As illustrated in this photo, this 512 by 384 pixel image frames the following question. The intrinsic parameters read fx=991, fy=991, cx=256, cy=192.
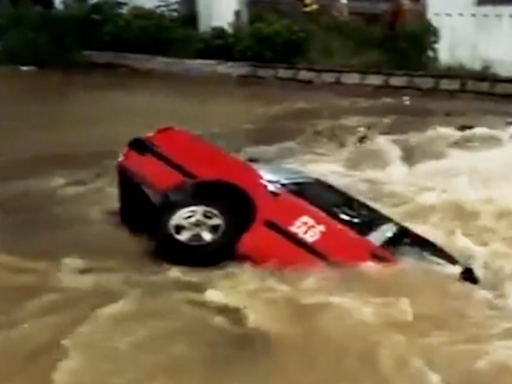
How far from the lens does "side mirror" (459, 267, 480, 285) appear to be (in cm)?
585

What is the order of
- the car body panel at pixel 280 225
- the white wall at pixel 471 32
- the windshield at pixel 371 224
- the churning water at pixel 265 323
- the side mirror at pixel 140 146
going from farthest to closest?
the white wall at pixel 471 32
the side mirror at pixel 140 146
the windshield at pixel 371 224
the car body panel at pixel 280 225
the churning water at pixel 265 323

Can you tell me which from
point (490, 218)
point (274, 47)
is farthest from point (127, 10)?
point (490, 218)

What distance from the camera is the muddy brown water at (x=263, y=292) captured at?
4.80 meters

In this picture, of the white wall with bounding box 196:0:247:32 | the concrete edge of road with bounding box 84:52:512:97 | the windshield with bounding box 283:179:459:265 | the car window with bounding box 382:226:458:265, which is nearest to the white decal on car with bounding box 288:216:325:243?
the windshield with bounding box 283:179:459:265

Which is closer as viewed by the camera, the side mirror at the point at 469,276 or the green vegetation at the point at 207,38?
the side mirror at the point at 469,276

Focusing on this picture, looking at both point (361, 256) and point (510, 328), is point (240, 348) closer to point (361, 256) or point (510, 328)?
point (361, 256)

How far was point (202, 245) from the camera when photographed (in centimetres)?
589

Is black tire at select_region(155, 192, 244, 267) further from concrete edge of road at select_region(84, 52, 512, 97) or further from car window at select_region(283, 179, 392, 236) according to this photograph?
concrete edge of road at select_region(84, 52, 512, 97)

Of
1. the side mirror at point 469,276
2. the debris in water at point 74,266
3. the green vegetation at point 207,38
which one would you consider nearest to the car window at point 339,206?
the side mirror at point 469,276

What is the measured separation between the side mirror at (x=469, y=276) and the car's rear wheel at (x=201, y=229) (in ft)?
4.38

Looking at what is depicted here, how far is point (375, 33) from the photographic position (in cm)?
1576

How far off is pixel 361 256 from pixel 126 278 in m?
1.43

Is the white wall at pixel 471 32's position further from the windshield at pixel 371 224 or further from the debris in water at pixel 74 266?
the debris in water at pixel 74 266

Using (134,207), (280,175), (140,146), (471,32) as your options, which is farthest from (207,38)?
(280,175)
